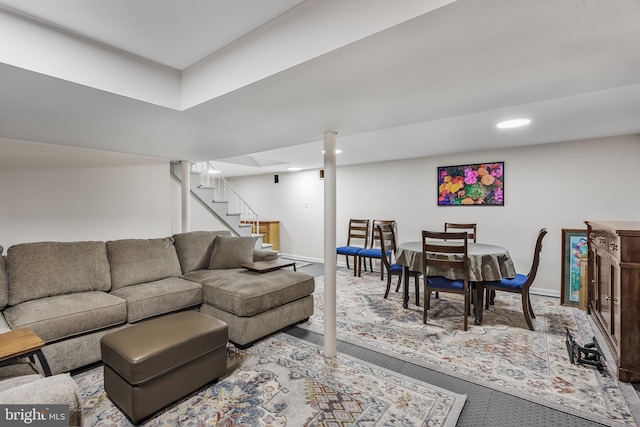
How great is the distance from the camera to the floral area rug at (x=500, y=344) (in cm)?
197

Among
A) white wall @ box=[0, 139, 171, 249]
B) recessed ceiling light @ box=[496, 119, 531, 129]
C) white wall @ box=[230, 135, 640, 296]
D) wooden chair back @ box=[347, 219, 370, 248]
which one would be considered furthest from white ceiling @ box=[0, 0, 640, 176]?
wooden chair back @ box=[347, 219, 370, 248]

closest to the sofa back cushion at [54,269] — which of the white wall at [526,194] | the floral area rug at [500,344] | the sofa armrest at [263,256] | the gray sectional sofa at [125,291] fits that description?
the gray sectional sofa at [125,291]

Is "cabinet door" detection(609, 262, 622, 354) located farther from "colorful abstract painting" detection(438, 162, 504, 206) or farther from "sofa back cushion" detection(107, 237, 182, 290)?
"sofa back cushion" detection(107, 237, 182, 290)

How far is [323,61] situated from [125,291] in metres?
2.66

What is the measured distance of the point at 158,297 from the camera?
271cm

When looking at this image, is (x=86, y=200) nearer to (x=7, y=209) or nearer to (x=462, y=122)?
(x=7, y=209)

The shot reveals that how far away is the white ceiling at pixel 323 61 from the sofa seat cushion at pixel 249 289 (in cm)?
145

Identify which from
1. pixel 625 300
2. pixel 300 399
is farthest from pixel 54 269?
pixel 625 300

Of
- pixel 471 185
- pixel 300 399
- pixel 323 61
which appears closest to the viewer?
pixel 323 61

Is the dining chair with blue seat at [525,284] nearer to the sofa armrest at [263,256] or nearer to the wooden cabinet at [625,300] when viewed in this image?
the wooden cabinet at [625,300]

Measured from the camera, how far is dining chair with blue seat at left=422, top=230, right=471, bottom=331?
300 centimetres

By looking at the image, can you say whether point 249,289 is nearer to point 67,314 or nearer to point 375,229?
point 67,314

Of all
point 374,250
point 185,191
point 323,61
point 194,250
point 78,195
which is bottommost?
point 374,250

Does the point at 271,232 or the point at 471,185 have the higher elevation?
the point at 471,185
